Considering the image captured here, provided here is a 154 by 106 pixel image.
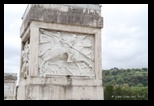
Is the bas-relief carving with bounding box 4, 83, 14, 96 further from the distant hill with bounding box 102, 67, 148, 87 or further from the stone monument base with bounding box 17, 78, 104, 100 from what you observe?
the distant hill with bounding box 102, 67, 148, 87

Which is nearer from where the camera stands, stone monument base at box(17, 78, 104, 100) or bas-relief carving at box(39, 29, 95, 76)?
stone monument base at box(17, 78, 104, 100)

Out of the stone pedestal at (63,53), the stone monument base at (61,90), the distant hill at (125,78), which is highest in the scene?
the stone pedestal at (63,53)

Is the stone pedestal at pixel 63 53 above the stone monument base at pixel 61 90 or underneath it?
above

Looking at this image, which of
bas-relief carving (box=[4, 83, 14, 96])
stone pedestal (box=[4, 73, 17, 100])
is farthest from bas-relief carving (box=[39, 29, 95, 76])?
bas-relief carving (box=[4, 83, 14, 96])

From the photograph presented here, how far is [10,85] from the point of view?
15984 mm

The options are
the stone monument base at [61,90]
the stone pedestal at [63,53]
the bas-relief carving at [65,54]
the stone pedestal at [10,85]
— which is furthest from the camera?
the stone pedestal at [10,85]

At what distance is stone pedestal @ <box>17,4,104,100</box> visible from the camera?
25.1ft

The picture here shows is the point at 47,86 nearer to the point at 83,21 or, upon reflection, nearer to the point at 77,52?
the point at 77,52

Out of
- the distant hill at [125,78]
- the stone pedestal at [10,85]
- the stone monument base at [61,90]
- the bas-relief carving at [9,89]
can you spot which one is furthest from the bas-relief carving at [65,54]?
the distant hill at [125,78]

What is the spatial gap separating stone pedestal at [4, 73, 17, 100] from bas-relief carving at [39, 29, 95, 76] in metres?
8.36

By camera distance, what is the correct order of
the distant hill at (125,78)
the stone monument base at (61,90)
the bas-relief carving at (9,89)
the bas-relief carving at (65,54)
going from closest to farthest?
the stone monument base at (61,90) < the bas-relief carving at (65,54) < the bas-relief carving at (9,89) < the distant hill at (125,78)

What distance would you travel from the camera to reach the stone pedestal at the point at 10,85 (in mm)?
15633

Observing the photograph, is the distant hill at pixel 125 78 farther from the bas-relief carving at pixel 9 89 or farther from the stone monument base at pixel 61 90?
the stone monument base at pixel 61 90

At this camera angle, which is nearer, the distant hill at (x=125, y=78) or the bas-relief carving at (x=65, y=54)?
the bas-relief carving at (x=65, y=54)
